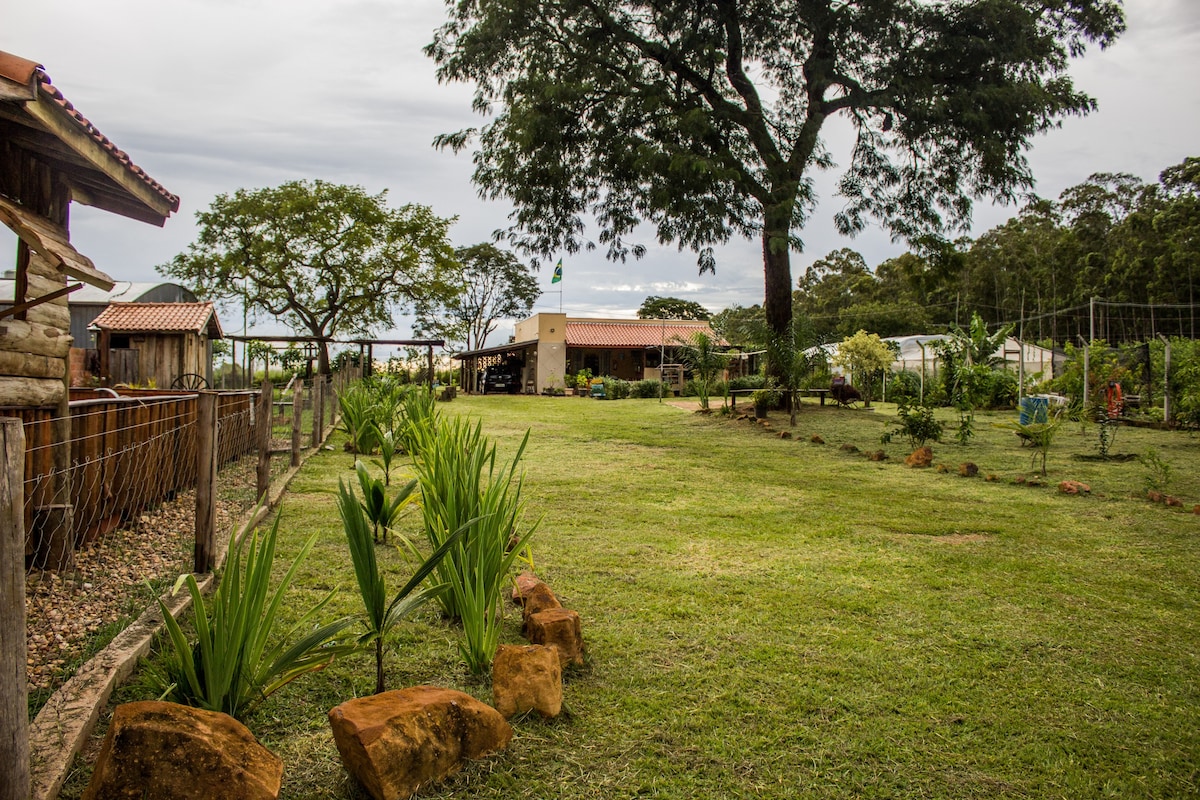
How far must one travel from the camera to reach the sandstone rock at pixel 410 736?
84.8 inches

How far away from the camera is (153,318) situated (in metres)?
19.6

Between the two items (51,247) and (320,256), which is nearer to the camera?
(51,247)

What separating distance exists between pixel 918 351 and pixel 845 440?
18.8 meters

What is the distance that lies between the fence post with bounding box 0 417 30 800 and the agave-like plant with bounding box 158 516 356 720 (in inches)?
15.8

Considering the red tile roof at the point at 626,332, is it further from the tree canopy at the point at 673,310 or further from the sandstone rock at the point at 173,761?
the sandstone rock at the point at 173,761

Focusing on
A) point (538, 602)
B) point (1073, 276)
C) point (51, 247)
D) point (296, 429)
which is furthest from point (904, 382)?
point (1073, 276)

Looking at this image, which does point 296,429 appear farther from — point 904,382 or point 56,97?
point 904,382

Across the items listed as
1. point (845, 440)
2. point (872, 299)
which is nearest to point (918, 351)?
point (845, 440)

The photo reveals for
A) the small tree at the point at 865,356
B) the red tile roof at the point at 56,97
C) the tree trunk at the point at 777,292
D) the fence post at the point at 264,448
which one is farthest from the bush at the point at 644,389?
the red tile roof at the point at 56,97

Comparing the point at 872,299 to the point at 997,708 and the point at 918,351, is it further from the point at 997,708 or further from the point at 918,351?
the point at 997,708

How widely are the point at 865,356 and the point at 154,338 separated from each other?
2020cm

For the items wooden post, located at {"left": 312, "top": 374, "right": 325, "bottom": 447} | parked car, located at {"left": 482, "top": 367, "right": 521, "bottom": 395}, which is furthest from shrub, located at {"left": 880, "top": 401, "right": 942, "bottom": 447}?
parked car, located at {"left": 482, "top": 367, "right": 521, "bottom": 395}

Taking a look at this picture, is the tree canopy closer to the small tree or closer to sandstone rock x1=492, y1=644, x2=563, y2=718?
the small tree

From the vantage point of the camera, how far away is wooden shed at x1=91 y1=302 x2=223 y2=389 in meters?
19.1
